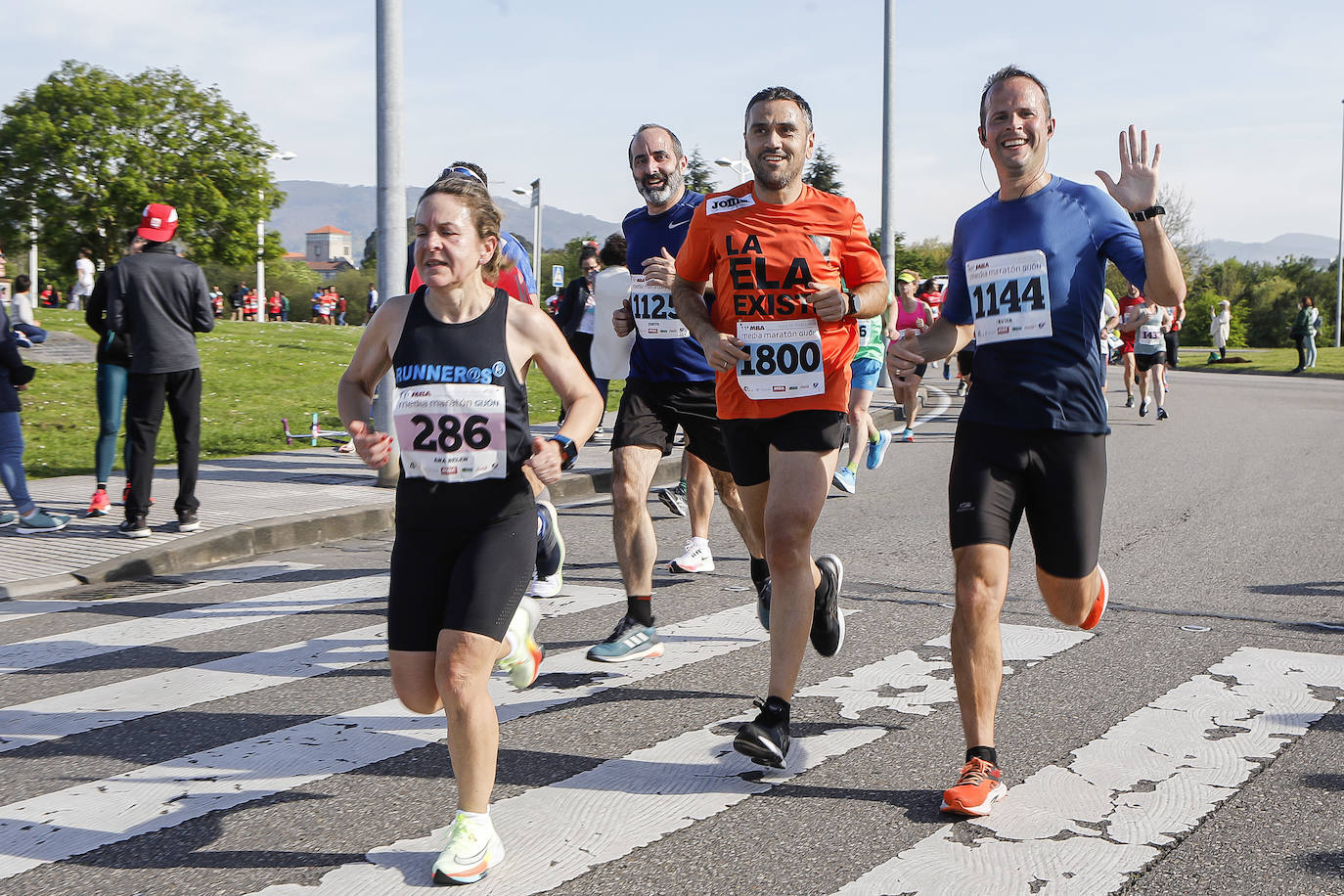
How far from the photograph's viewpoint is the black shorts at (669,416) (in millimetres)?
5852

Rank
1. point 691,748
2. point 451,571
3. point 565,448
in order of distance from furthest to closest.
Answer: point 691,748
point 565,448
point 451,571

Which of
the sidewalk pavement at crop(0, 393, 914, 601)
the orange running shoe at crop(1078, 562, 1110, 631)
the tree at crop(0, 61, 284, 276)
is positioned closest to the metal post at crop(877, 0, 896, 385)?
the sidewalk pavement at crop(0, 393, 914, 601)

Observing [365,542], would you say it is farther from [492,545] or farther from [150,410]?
[492,545]

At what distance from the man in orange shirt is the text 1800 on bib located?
1138 mm

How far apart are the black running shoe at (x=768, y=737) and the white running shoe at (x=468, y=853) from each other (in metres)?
0.94

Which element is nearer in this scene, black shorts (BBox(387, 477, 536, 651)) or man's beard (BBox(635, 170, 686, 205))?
black shorts (BBox(387, 477, 536, 651))

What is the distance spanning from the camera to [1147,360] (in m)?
17.8

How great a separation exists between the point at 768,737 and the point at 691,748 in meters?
0.38

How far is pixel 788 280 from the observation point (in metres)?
4.46

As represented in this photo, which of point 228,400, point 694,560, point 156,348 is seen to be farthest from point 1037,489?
point 228,400

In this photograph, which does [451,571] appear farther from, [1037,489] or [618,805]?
[1037,489]

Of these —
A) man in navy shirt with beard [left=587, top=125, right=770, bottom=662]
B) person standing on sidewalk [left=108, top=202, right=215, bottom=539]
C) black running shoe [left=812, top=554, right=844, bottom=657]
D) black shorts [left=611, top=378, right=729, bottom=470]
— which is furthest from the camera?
person standing on sidewalk [left=108, top=202, right=215, bottom=539]

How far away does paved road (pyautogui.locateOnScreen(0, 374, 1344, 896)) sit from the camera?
11.1ft

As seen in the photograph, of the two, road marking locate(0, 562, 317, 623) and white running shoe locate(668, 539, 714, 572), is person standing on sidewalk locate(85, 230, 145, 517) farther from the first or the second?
white running shoe locate(668, 539, 714, 572)
